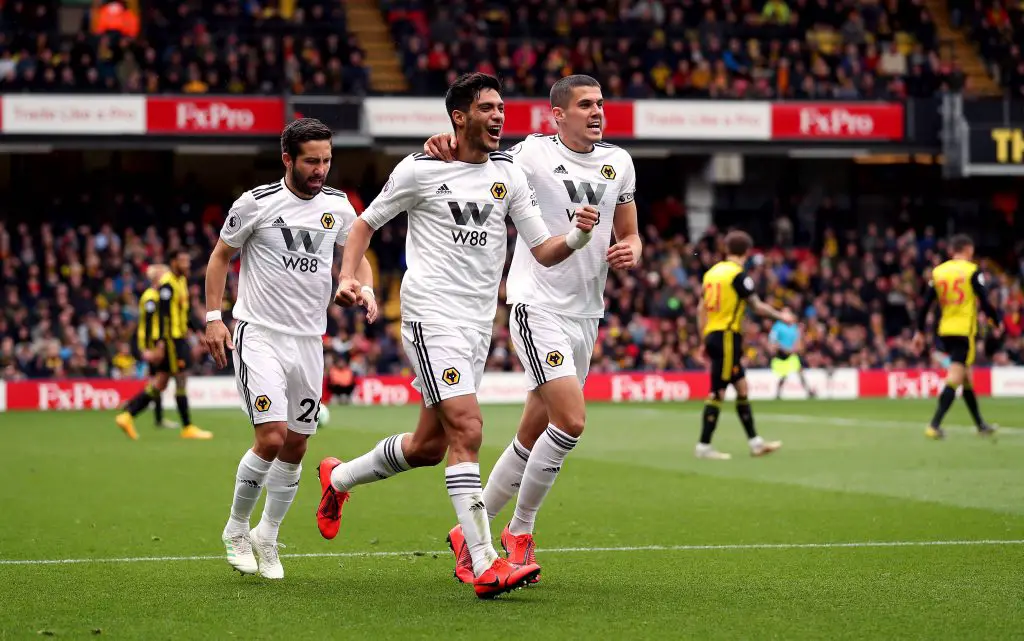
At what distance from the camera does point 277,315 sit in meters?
8.27

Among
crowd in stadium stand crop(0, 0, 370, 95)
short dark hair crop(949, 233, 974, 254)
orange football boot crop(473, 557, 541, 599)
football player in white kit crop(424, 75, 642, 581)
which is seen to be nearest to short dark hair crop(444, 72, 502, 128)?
football player in white kit crop(424, 75, 642, 581)

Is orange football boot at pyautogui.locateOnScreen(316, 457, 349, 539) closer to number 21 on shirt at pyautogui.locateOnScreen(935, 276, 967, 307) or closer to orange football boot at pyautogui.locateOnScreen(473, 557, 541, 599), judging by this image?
orange football boot at pyautogui.locateOnScreen(473, 557, 541, 599)

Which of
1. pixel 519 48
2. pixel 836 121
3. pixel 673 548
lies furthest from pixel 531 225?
pixel 836 121

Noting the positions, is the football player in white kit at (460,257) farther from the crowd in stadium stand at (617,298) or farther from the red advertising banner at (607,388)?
the crowd in stadium stand at (617,298)

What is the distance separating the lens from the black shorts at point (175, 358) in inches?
784

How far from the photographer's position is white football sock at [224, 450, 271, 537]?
8.28 m

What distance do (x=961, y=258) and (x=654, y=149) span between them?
655 inches

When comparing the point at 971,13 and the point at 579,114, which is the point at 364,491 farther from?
the point at 971,13

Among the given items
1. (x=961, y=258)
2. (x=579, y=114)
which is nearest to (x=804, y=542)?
(x=579, y=114)

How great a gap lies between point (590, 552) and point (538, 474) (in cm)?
128

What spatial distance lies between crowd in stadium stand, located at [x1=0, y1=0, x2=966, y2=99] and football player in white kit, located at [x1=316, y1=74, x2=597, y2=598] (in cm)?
2526

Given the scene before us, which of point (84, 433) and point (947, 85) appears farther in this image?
point (947, 85)

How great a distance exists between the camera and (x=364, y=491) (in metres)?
13.2

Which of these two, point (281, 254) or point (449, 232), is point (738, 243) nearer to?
point (281, 254)
